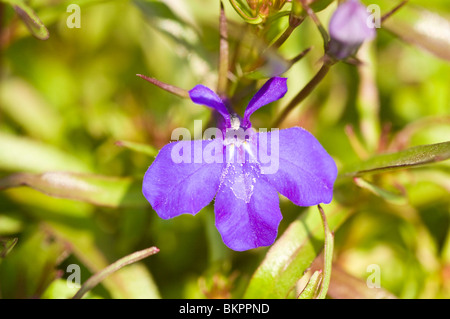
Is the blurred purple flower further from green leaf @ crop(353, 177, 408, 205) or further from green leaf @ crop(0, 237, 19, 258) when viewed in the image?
green leaf @ crop(0, 237, 19, 258)

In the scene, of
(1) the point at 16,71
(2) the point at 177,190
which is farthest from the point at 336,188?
(1) the point at 16,71

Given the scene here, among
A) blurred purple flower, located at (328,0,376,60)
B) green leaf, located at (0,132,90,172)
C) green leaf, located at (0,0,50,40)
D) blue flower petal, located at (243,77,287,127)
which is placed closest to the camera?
blurred purple flower, located at (328,0,376,60)

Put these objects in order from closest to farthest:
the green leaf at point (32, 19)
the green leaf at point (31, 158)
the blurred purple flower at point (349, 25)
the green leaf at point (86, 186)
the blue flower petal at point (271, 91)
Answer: the blurred purple flower at point (349, 25) → the blue flower petal at point (271, 91) → the green leaf at point (32, 19) → the green leaf at point (86, 186) → the green leaf at point (31, 158)

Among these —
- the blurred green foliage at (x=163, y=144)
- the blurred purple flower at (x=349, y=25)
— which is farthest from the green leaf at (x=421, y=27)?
the blurred purple flower at (x=349, y=25)

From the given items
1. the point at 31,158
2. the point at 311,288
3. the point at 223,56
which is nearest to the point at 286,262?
the point at 311,288

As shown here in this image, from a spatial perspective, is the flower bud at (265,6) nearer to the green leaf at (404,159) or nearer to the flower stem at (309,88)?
the flower stem at (309,88)

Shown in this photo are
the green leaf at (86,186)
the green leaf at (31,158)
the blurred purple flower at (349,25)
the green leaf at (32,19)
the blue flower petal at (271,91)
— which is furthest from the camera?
the green leaf at (31,158)

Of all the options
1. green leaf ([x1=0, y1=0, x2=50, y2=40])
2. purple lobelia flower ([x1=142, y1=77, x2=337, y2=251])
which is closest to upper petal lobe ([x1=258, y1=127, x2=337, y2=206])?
purple lobelia flower ([x1=142, y1=77, x2=337, y2=251])
